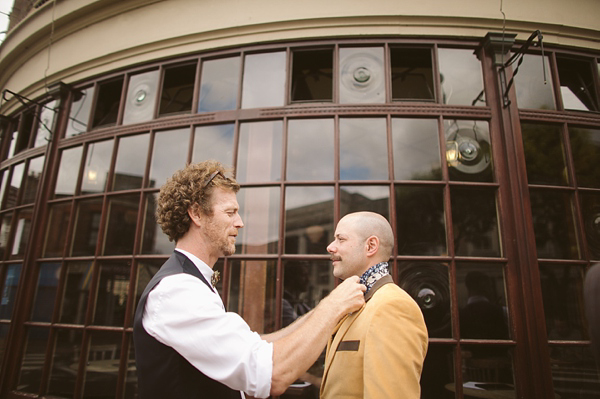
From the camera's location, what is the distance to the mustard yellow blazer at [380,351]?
5.25 feet

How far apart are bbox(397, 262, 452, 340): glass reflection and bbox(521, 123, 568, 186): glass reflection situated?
1432 millimetres

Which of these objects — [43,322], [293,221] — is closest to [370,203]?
[293,221]

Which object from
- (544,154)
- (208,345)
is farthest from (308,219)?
(544,154)

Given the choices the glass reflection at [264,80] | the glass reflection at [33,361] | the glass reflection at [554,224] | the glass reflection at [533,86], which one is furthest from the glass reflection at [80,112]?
the glass reflection at [554,224]

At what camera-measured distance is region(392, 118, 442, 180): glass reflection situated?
12.3 ft

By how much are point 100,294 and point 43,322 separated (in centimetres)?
92

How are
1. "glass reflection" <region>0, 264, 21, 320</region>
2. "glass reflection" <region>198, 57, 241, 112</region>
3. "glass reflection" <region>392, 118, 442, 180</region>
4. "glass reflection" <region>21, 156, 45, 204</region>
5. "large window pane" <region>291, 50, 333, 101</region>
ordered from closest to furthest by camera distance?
"glass reflection" <region>392, 118, 442, 180</region> < "large window pane" <region>291, 50, 333, 101</region> < "glass reflection" <region>198, 57, 241, 112</region> < "glass reflection" <region>0, 264, 21, 320</region> < "glass reflection" <region>21, 156, 45, 204</region>

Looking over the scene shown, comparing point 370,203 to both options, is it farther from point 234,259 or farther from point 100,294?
point 100,294

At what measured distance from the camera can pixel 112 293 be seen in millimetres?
4055

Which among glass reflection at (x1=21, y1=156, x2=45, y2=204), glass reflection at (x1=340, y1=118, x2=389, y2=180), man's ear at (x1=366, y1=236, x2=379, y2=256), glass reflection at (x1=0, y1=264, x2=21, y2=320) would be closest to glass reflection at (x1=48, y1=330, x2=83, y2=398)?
glass reflection at (x1=0, y1=264, x2=21, y2=320)

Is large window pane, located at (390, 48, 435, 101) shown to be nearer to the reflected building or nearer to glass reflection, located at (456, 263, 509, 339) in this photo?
the reflected building

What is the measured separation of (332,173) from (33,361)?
4223mm

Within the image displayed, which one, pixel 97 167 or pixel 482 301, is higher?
pixel 97 167

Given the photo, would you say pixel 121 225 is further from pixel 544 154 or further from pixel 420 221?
pixel 544 154
